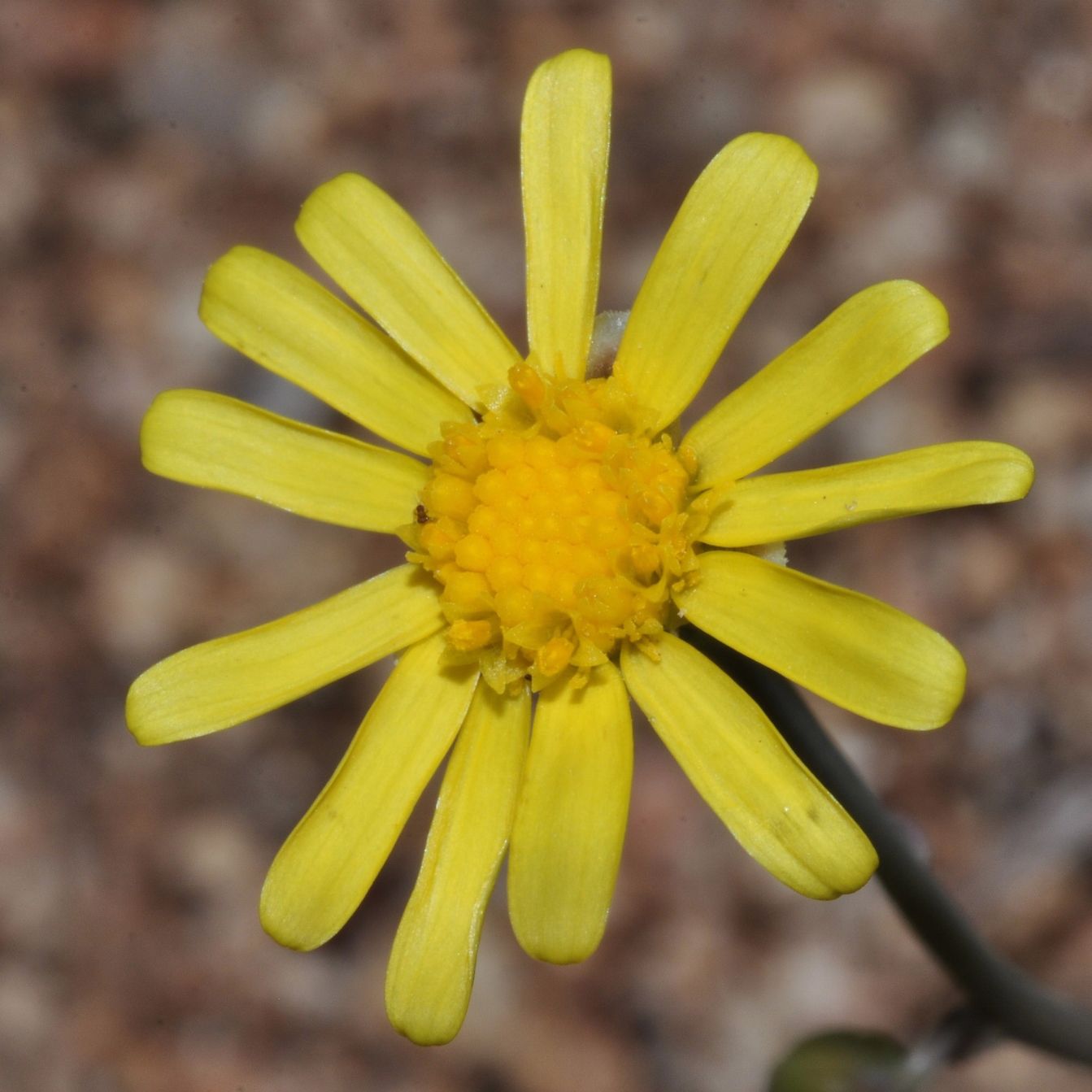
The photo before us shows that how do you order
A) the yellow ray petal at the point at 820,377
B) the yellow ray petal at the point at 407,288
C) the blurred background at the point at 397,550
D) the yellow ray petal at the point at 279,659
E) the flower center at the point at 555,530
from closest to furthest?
the yellow ray petal at the point at 820,377, the flower center at the point at 555,530, the yellow ray petal at the point at 279,659, the yellow ray petal at the point at 407,288, the blurred background at the point at 397,550

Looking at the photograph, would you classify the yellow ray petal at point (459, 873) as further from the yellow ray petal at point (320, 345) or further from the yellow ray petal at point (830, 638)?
the yellow ray petal at point (320, 345)

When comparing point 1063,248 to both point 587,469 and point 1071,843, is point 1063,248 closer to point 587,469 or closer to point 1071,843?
point 1071,843

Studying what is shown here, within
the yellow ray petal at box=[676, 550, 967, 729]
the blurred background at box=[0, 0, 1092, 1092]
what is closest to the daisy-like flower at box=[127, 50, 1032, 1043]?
the yellow ray petal at box=[676, 550, 967, 729]

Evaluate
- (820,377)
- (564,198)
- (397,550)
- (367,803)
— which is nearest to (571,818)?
(367,803)

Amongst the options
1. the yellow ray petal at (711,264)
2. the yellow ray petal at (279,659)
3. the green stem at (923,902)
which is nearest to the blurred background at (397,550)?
the green stem at (923,902)

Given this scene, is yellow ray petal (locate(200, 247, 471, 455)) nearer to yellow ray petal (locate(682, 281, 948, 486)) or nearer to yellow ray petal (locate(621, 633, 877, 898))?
yellow ray petal (locate(682, 281, 948, 486))

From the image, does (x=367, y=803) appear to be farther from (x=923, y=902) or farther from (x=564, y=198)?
(x=564, y=198)

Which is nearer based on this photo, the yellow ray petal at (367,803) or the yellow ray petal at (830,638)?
the yellow ray petal at (830,638)
